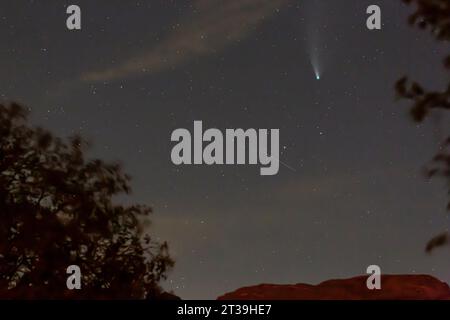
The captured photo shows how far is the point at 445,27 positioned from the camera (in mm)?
9492

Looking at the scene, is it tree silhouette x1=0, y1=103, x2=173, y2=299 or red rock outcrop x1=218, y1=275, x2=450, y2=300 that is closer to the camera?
tree silhouette x1=0, y1=103, x2=173, y2=299

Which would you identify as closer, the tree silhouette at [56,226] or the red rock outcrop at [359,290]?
the tree silhouette at [56,226]

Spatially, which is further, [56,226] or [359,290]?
[359,290]

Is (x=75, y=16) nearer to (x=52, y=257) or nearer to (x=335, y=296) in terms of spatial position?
(x=52, y=257)

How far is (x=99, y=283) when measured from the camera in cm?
1648

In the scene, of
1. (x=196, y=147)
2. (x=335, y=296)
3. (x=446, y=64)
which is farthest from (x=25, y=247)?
(x=335, y=296)

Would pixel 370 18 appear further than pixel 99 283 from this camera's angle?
No
